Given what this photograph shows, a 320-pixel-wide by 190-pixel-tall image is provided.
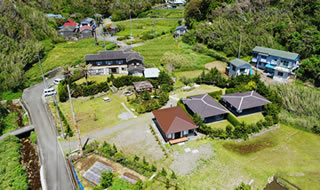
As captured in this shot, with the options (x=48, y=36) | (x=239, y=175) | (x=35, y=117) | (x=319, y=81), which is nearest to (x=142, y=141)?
(x=239, y=175)

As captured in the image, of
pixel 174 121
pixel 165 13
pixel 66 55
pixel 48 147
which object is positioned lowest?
pixel 48 147

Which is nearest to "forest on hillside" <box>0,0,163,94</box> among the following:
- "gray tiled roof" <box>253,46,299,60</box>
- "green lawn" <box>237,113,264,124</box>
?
"green lawn" <box>237,113,264,124</box>

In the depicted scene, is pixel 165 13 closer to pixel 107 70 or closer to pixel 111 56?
pixel 111 56

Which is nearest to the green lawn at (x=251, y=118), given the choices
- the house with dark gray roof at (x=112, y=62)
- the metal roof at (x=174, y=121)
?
the metal roof at (x=174, y=121)

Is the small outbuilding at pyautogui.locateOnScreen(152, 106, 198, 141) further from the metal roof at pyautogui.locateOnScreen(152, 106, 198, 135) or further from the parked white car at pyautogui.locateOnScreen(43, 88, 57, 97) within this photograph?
the parked white car at pyautogui.locateOnScreen(43, 88, 57, 97)

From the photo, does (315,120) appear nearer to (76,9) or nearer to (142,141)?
(142,141)

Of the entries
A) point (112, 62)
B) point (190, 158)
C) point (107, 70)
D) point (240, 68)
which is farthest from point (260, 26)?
point (190, 158)
